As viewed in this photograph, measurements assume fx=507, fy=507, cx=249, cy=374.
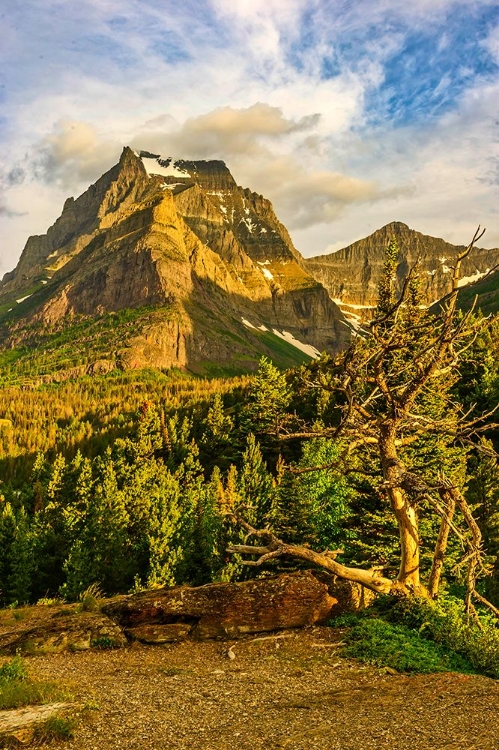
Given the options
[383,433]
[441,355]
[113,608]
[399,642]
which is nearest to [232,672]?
[399,642]

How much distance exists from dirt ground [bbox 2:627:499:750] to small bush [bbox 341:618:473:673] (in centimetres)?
55

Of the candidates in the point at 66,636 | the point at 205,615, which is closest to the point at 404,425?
the point at 205,615

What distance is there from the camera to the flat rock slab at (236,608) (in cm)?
1848

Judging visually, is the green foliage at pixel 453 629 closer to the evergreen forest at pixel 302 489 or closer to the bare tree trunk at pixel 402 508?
the bare tree trunk at pixel 402 508

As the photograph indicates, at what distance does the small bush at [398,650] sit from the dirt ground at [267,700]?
0.55 metres

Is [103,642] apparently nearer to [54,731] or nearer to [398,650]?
[54,731]

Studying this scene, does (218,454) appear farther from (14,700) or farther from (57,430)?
(57,430)

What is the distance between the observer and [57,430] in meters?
195

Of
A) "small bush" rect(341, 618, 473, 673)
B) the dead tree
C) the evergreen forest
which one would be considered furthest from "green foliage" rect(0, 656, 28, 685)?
"small bush" rect(341, 618, 473, 673)

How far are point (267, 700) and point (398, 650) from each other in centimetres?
467

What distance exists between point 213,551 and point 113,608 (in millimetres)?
33705

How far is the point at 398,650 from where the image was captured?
1508 cm

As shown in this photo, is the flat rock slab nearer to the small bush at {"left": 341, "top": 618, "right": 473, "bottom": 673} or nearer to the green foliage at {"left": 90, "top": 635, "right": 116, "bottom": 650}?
the green foliage at {"left": 90, "top": 635, "right": 116, "bottom": 650}

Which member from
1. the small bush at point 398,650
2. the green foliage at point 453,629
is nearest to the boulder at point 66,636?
the small bush at point 398,650
